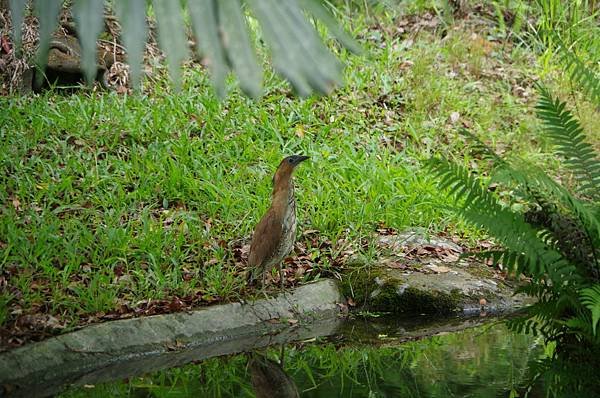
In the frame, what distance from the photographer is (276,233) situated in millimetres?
5551

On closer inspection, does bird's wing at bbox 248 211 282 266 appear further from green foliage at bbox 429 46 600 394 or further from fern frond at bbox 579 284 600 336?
fern frond at bbox 579 284 600 336

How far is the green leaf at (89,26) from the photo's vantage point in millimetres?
1172

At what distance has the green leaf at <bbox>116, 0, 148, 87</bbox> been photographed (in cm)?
115

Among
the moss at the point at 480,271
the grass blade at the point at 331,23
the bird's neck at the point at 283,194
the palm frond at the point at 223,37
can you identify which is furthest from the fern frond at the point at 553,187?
the palm frond at the point at 223,37

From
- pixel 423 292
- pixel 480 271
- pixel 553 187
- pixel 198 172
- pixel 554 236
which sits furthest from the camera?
pixel 198 172

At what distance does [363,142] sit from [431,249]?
6.34ft

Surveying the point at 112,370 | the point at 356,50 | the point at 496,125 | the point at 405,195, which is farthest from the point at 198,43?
the point at 496,125

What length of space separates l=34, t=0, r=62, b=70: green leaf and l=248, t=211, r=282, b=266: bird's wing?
4337 millimetres

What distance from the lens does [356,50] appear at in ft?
4.30

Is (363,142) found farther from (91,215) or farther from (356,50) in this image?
(356,50)

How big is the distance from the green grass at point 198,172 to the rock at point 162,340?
0.26 m

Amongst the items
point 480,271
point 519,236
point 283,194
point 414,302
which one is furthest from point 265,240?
point 480,271

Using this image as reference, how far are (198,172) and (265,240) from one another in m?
1.69

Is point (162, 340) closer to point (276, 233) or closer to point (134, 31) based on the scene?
point (276, 233)
